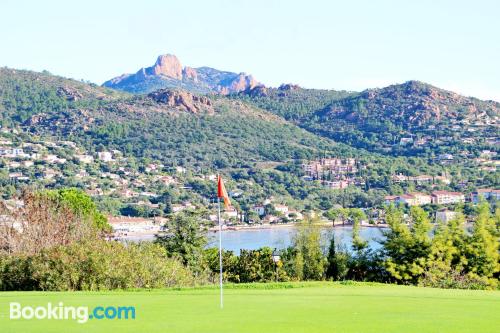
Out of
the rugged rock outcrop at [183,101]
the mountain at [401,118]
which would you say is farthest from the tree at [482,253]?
the rugged rock outcrop at [183,101]

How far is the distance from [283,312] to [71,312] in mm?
2365

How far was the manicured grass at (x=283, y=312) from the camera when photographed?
814 cm

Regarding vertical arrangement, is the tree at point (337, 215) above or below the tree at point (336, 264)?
below

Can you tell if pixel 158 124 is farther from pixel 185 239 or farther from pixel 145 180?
pixel 185 239

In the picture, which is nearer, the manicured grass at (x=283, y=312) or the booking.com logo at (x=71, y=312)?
the manicured grass at (x=283, y=312)

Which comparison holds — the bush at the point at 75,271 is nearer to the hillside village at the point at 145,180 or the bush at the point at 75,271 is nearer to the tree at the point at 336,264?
the tree at the point at 336,264

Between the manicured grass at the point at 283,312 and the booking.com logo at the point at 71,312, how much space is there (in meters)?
0.13

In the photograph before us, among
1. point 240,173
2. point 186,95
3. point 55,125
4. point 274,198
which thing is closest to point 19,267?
point 274,198

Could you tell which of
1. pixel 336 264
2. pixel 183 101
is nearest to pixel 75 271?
pixel 336 264

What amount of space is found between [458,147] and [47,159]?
1942 inches

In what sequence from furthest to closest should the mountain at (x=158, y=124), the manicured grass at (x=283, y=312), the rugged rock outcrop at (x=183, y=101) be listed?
1. the rugged rock outcrop at (x=183, y=101)
2. the mountain at (x=158, y=124)
3. the manicured grass at (x=283, y=312)

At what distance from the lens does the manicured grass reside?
8.14 meters

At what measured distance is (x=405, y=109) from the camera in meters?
115

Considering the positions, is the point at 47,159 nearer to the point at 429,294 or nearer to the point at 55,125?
the point at 55,125
